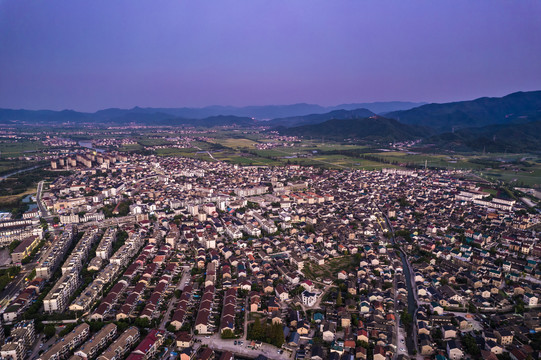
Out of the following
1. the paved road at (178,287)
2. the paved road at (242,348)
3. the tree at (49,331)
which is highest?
the tree at (49,331)

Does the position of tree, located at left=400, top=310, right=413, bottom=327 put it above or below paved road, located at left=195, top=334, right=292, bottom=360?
above

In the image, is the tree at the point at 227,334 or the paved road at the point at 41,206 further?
the paved road at the point at 41,206

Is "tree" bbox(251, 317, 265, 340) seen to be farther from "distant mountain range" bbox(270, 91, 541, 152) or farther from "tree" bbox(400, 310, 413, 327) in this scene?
"distant mountain range" bbox(270, 91, 541, 152)

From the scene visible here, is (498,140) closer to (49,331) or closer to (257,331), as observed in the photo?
(257,331)

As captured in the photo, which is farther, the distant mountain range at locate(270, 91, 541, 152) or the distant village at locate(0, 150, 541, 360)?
the distant mountain range at locate(270, 91, 541, 152)

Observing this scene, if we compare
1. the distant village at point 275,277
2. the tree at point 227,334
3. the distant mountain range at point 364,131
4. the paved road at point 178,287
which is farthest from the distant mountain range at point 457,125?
the tree at point 227,334

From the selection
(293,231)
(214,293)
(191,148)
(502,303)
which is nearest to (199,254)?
(214,293)

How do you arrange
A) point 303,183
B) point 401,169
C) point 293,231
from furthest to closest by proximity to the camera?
point 401,169
point 303,183
point 293,231

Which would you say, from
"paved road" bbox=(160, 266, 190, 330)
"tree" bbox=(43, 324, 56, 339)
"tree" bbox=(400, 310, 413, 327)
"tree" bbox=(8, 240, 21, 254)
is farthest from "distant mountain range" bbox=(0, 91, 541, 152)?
"tree" bbox=(43, 324, 56, 339)

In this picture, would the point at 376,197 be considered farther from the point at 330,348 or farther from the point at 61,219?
the point at 61,219

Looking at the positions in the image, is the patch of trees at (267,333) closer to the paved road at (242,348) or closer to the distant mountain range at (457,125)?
the paved road at (242,348)

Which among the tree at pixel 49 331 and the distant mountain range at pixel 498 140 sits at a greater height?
the distant mountain range at pixel 498 140
